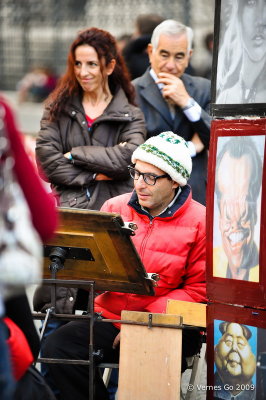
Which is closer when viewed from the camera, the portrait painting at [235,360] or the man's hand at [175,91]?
the portrait painting at [235,360]

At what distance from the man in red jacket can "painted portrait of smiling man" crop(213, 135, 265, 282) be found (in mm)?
339

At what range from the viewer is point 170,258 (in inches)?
158

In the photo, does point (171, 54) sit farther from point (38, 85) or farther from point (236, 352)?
point (38, 85)

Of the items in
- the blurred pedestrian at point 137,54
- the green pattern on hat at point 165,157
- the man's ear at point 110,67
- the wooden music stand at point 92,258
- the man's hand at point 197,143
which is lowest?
the wooden music stand at point 92,258

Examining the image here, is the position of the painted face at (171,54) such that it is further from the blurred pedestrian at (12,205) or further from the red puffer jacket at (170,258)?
the blurred pedestrian at (12,205)

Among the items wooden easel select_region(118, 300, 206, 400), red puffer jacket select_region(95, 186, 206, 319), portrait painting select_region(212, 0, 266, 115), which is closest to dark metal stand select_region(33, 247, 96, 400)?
wooden easel select_region(118, 300, 206, 400)

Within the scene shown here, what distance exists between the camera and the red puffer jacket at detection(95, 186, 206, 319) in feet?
13.2

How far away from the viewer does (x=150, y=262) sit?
158 inches

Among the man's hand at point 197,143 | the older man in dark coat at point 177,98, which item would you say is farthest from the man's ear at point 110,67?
the man's hand at point 197,143

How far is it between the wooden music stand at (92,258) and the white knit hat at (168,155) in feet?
1.55

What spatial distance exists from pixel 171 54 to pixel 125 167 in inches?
38.0

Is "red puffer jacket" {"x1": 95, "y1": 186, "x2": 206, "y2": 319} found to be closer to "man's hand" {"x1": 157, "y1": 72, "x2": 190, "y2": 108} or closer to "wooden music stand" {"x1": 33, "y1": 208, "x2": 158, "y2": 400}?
"wooden music stand" {"x1": 33, "y1": 208, "x2": 158, "y2": 400}

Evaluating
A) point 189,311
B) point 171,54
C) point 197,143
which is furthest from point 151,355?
point 171,54

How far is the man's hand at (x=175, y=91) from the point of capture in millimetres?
5230
